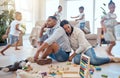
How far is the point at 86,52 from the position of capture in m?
3.81

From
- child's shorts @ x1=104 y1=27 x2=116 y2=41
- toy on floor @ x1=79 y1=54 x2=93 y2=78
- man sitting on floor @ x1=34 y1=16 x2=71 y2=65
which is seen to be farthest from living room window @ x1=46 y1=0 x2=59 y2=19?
toy on floor @ x1=79 y1=54 x2=93 y2=78

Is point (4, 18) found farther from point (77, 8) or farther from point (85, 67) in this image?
point (85, 67)

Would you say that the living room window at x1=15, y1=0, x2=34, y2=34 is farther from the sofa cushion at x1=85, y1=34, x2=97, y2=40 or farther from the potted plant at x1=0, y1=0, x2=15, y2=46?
the sofa cushion at x1=85, y1=34, x2=97, y2=40

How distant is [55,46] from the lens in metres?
3.88

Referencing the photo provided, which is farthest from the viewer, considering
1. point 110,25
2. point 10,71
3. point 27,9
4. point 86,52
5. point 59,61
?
point 27,9

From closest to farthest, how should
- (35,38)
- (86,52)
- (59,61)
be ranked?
(86,52)
(59,61)
(35,38)

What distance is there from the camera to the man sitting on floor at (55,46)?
3.74 meters

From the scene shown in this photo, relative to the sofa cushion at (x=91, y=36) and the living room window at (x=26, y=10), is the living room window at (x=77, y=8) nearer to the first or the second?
the living room window at (x=26, y=10)

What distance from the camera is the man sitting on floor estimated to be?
3.74 m

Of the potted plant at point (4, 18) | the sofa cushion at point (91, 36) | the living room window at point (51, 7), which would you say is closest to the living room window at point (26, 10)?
the living room window at point (51, 7)

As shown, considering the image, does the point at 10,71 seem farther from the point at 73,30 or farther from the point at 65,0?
the point at 65,0

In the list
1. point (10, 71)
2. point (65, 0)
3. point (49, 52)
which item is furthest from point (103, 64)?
point (65, 0)

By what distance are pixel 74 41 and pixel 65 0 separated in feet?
18.7

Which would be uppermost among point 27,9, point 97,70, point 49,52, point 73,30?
point 27,9
